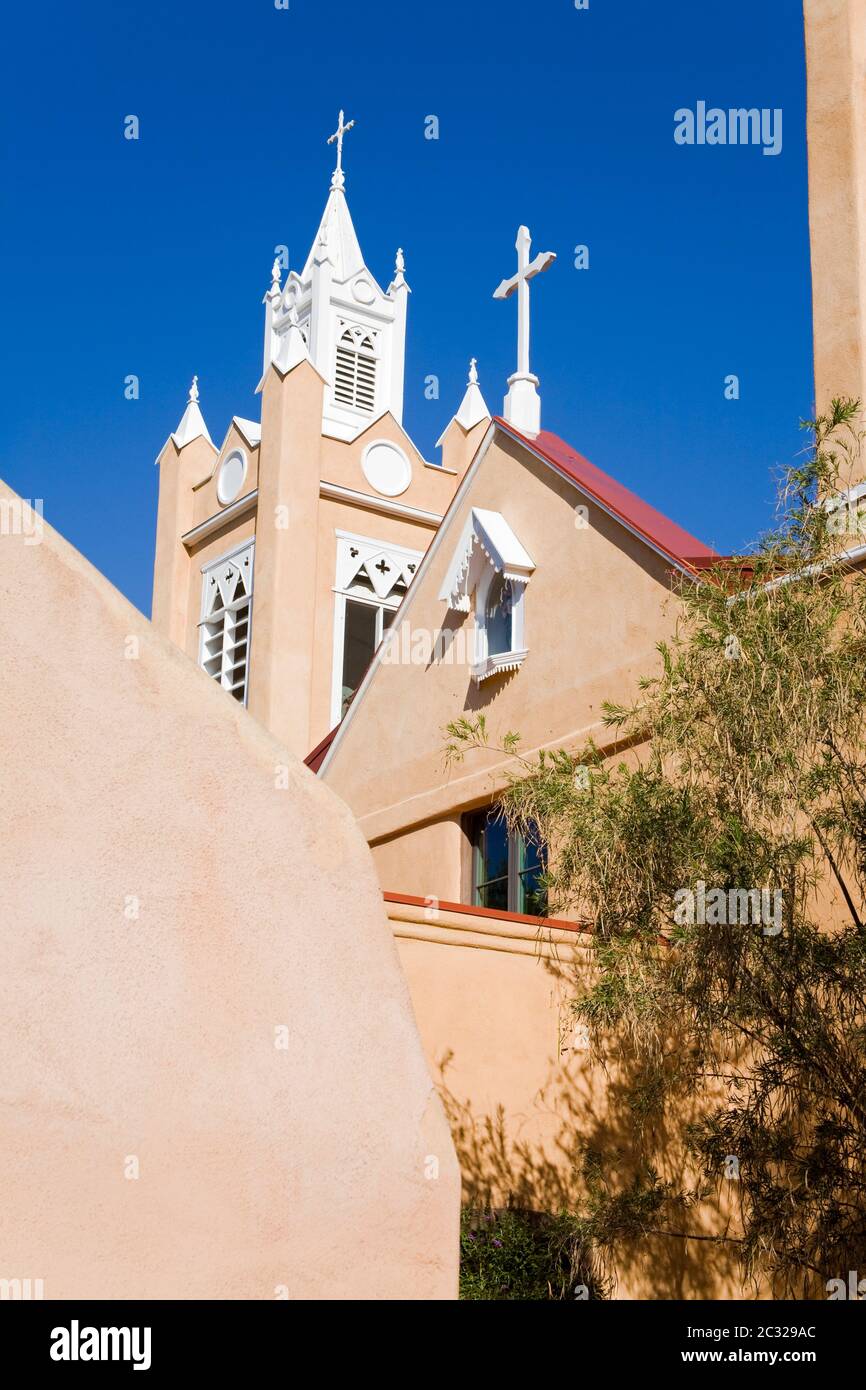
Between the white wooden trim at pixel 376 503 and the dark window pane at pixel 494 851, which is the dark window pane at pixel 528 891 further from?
the white wooden trim at pixel 376 503

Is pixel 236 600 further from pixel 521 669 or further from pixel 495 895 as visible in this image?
pixel 495 895

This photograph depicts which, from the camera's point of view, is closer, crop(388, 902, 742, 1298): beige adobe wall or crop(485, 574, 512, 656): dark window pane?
crop(388, 902, 742, 1298): beige adobe wall

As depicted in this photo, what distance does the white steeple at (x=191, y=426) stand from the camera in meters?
28.4

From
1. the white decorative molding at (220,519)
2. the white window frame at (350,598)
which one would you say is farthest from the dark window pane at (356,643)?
the white decorative molding at (220,519)

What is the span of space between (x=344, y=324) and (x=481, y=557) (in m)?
14.0

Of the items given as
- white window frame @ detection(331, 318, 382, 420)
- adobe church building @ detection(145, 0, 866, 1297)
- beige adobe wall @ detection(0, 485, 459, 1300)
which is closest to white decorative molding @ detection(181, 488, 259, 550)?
adobe church building @ detection(145, 0, 866, 1297)

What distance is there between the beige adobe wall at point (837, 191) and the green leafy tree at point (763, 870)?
11.6 ft

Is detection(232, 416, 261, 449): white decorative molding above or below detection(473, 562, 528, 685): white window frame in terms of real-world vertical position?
above

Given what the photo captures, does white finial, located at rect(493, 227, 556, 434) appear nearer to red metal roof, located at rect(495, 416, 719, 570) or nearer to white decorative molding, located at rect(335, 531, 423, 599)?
red metal roof, located at rect(495, 416, 719, 570)

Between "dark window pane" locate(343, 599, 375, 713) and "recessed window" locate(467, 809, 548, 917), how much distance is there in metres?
9.42

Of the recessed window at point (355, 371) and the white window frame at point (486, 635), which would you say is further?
the recessed window at point (355, 371)

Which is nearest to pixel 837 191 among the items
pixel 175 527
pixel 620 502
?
pixel 620 502

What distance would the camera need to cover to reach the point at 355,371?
2812cm

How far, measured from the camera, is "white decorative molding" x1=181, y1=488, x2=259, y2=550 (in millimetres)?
25469
